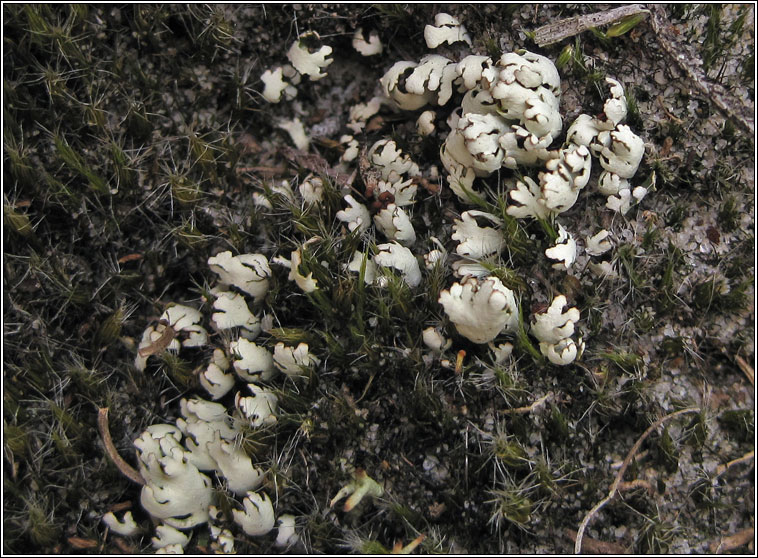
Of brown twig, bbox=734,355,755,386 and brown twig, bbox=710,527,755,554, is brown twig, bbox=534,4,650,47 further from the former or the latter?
brown twig, bbox=710,527,755,554

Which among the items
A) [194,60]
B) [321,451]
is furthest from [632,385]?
[194,60]

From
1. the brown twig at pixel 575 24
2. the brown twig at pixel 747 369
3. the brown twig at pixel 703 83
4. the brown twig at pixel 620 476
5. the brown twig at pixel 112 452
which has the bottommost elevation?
the brown twig at pixel 112 452

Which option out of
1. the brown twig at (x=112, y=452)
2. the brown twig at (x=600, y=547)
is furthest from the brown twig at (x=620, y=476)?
the brown twig at (x=112, y=452)

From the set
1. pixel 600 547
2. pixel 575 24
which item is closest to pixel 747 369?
pixel 600 547

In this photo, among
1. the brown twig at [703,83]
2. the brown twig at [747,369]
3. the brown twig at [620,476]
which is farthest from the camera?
the brown twig at [703,83]

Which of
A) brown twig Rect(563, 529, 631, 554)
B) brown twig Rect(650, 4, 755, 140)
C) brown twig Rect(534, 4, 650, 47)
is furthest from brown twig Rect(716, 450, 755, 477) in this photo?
brown twig Rect(534, 4, 650, 47)

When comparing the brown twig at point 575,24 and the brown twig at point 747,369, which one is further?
the brown twig at point 575,24

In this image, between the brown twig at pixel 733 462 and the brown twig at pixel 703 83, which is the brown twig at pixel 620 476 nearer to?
the brown twig at pixel 733 462
